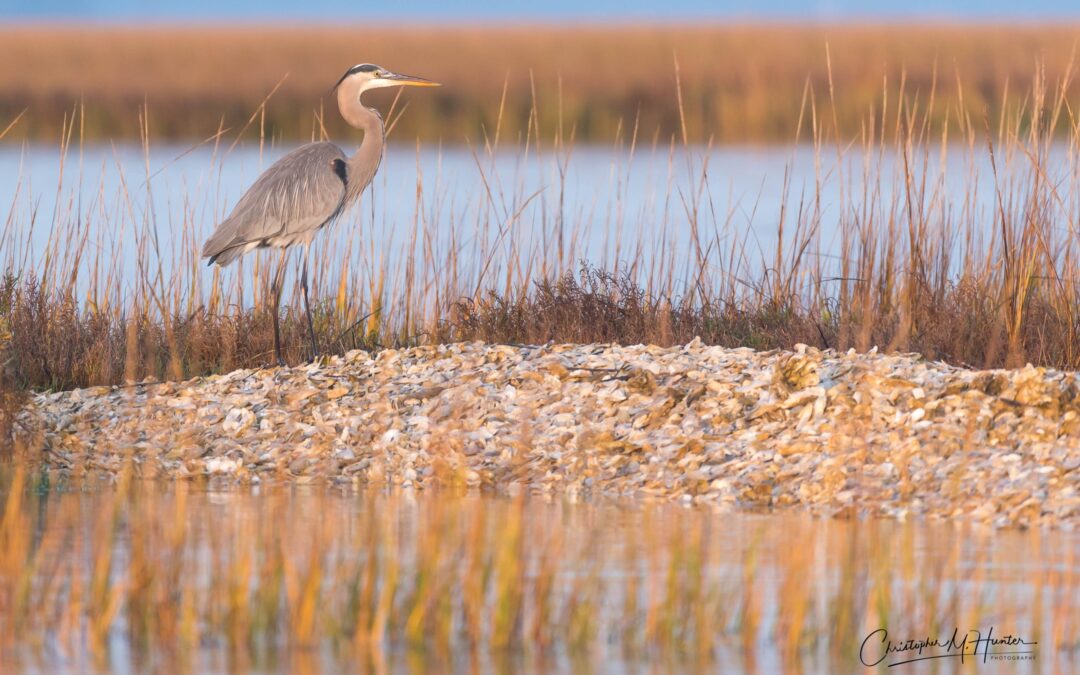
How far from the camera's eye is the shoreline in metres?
7.07

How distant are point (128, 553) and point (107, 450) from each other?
233 centimetres

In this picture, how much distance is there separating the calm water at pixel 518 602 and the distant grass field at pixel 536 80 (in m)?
12.5

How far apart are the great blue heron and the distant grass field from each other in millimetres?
7536

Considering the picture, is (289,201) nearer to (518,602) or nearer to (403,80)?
(403,80)

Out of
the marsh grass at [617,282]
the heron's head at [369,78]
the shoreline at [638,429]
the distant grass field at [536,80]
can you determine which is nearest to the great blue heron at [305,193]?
the heron's head at [369,78]

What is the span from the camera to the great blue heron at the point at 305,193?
9.96 m

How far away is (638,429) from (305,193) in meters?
3.18

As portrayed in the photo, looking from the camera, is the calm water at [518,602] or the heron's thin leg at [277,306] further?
the heron's thin leg at [277,306]

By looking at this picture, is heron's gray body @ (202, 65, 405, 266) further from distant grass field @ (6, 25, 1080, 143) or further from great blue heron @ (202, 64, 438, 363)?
distant grass field @ (6, 25, 1080, 143)

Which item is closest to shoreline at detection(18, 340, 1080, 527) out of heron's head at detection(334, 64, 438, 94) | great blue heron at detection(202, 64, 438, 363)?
great blue heron at detection(202, 64, 438, 363)

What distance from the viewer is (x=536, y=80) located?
3844 cm

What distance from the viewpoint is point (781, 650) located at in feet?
15.5

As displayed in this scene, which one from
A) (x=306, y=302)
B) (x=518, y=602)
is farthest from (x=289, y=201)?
(x=518, y=602)

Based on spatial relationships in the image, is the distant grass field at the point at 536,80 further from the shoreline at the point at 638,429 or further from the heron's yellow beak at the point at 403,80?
the shoreline at the point at 638,429
